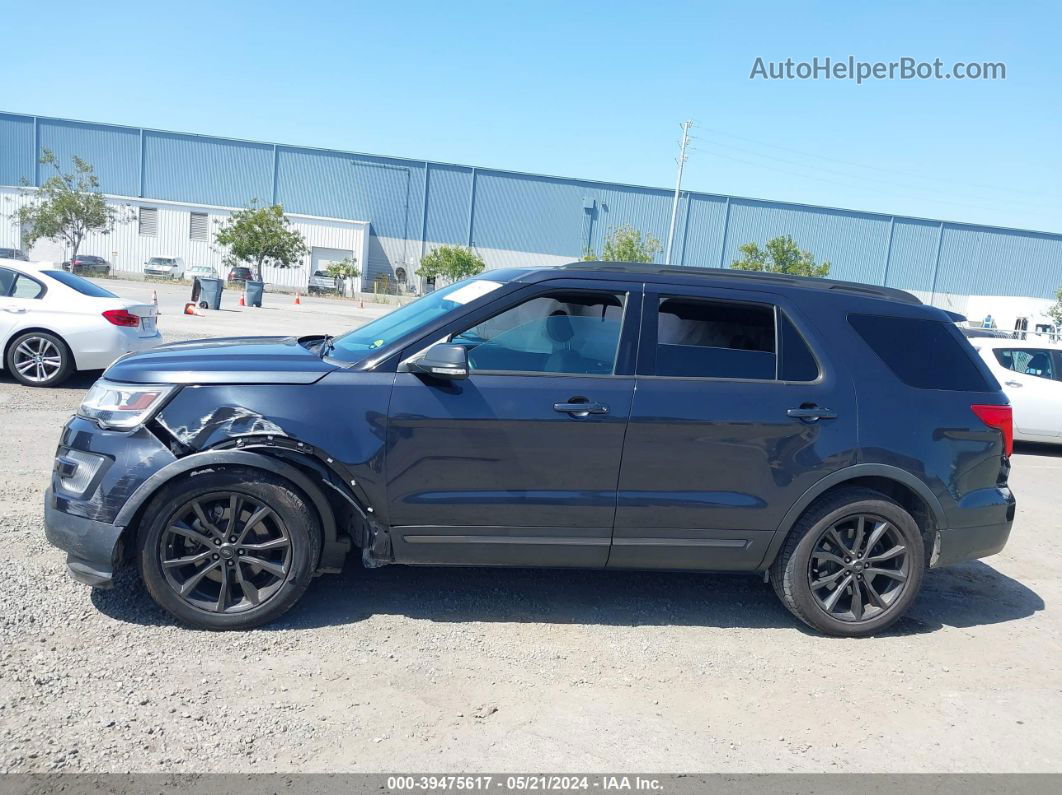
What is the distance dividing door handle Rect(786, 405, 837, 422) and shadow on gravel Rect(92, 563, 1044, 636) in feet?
4.03

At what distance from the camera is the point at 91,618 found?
4074mm

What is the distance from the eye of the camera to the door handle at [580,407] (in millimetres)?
4156

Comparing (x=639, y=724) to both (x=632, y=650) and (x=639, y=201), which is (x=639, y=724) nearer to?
(x=632, y=650)

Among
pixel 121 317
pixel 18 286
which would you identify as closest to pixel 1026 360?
pixel 121 317

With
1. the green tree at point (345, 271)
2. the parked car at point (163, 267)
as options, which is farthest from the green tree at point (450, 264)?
the parked car at point (163, 267)

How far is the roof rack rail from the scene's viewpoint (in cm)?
451

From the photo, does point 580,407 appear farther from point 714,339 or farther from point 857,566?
point 857,566

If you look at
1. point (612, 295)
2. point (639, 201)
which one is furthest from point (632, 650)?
point (639, 201)

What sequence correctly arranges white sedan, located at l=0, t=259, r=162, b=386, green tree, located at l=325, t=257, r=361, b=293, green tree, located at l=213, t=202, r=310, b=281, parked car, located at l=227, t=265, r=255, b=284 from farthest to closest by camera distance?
green tree, located at l=325, t=257, r=361, b=293
parked car, located at l=227, t=265, r=255, b=284
green tree, located at l=213, t=202, r=310, b=281
white sedan, located at l=0, t=259, r=162, b=386

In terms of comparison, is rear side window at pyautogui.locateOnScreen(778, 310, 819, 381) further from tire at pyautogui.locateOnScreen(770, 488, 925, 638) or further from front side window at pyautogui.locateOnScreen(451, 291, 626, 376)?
front side window at pyautogui.locateOnScreen(451, 291, 626, 376)

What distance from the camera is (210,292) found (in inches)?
1057

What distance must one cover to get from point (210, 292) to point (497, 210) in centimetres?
3960

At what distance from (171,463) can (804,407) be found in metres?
3.16

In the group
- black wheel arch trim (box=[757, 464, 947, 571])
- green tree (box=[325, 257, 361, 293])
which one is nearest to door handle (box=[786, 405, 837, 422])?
black wheel arch trim (box=[757, 464, 947, 571])
